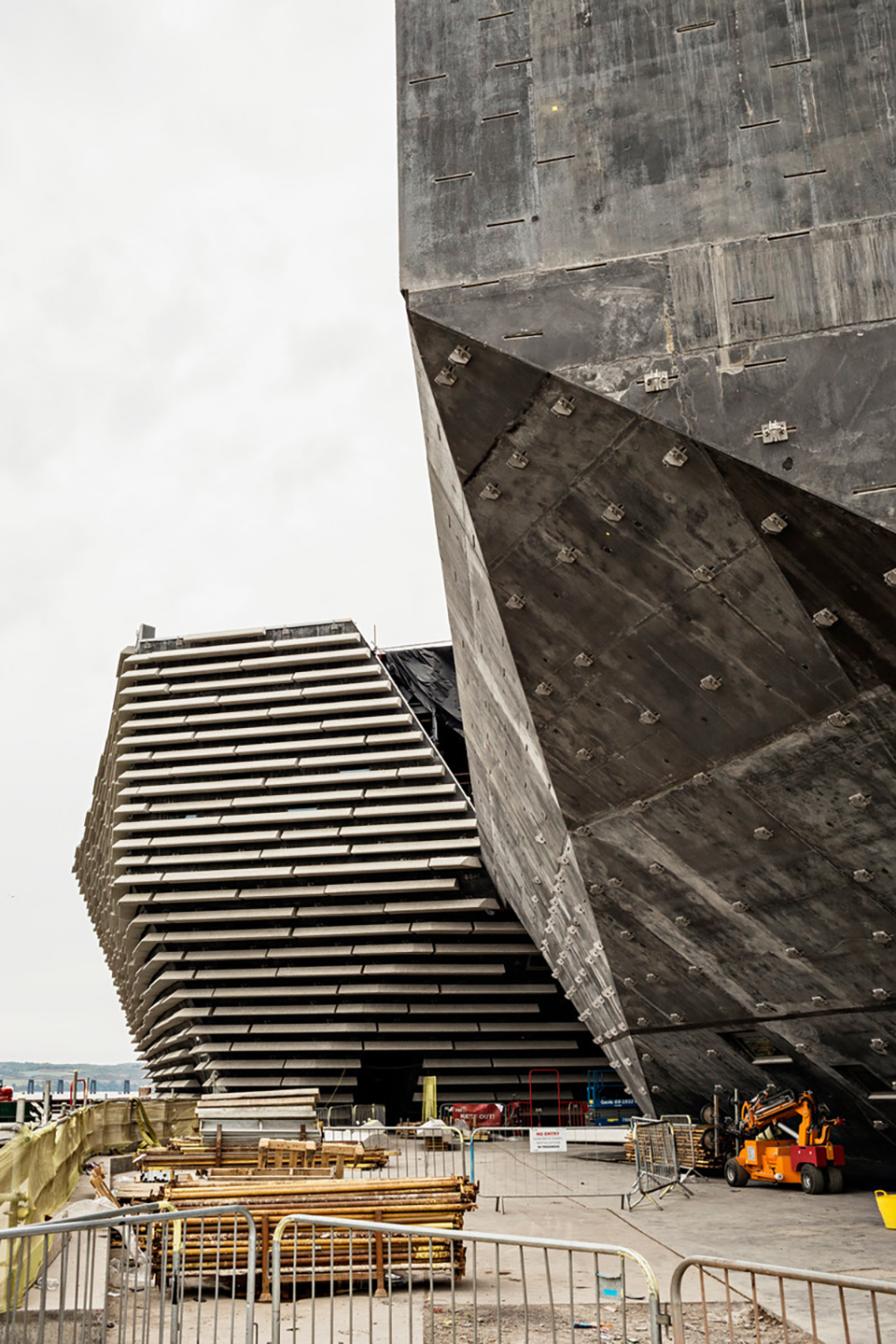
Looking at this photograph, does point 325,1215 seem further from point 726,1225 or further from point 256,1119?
point 256,1119

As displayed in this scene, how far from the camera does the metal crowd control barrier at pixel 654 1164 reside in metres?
14.0

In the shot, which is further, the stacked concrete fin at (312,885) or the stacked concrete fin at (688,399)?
the stacked concrete fin at (312,885)

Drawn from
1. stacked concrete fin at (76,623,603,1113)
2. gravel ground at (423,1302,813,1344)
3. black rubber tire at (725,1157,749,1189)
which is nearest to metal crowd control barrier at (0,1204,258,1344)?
gravel ground at (423,1302,813,1344)

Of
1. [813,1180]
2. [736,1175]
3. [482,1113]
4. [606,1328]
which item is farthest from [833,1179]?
[482,1113]

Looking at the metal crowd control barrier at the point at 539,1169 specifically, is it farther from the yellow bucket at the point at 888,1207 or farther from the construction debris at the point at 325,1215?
the yellow bucket at the point at 888,1207

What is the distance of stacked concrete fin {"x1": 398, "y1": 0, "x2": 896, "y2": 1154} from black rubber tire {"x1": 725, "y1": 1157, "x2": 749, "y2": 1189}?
539cm

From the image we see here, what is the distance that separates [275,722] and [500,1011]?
1042 centimetres

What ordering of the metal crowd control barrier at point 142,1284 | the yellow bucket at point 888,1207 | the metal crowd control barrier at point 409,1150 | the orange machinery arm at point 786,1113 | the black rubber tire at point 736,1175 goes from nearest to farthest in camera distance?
the metal crowd control barrier at point 142,1284
the yellow bucket at point 888,1207
the orange machinery arm at point 786,1113
the black rubber tire at point 736,1175
the metal crowd control barrier at point 409,1150

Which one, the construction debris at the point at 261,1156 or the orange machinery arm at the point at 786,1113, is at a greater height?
the orange machinery arm at the point at 786,1113

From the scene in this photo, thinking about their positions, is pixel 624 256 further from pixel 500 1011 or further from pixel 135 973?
pixel 135 973

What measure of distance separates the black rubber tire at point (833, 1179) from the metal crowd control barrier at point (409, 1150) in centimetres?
639

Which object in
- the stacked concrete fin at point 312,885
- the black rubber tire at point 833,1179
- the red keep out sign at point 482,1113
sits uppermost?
the stacked concrete fin at point 312,885

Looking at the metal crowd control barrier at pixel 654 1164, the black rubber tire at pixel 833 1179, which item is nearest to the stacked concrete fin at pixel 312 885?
the metal crowd control barrier at pixel 654 1164

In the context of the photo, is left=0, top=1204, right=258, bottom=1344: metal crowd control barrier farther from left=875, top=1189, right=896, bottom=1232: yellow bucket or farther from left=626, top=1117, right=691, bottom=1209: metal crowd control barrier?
left=626, top=1117, right=691, bottom=1209: metal crowd control barrier
